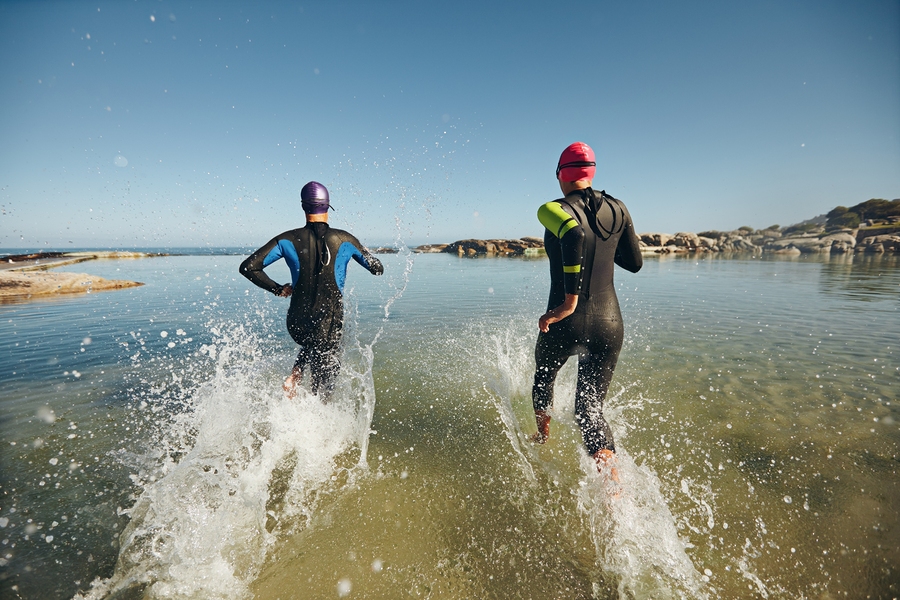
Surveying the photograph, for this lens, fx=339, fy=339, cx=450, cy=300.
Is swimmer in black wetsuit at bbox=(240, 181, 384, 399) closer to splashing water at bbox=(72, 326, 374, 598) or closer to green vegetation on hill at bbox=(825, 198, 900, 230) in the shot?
splashing water at bbox=(72, 326, 374, 598)

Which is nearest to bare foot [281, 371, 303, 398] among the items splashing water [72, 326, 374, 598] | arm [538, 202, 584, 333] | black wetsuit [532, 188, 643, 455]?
splashing water [72, 326, 374, 598]

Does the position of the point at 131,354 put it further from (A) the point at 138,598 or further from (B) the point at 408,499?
(B) the point at 408,499

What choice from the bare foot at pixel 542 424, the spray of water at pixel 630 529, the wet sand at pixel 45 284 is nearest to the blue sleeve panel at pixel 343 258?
the bare foot at pixel 542 424

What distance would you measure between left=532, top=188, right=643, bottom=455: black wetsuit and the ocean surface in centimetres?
79

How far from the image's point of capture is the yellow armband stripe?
111 inches

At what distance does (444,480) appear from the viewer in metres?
3.54

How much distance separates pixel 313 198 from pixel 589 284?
337 centimetres

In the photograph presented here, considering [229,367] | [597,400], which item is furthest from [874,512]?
[229,367]

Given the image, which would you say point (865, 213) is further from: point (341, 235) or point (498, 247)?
point (341, 235)

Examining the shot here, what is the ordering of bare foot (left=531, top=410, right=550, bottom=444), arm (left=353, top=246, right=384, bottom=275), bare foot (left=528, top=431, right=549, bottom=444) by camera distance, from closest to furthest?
bare foot (left=531, top=410, right=550, bottom=444), bare foot (left=528, top=431, right=549, bottom=444), arm (left=353, top=246, right=384, bottom=275)

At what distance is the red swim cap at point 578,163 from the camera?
3147mm

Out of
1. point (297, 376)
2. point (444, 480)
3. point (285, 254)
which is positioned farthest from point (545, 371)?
point (285, 254)

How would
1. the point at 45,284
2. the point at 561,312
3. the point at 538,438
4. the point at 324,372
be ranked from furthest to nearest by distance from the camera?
the point at 45,284 → the point at 324,372 → the point at 538,438 → the point at 561,312

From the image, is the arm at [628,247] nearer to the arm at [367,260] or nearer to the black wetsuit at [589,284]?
the black wetsuit at [589,284]
